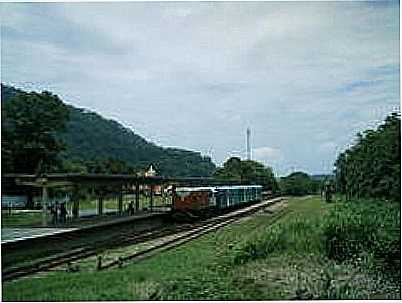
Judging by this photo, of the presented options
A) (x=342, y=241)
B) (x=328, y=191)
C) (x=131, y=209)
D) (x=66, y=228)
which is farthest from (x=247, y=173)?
(x=66, y=228)

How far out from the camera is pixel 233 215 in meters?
7.34

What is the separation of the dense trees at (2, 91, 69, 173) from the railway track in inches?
27.4

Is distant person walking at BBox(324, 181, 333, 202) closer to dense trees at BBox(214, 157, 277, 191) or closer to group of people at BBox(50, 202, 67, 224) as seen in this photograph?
dense trees at BBox(214, 157, 277, 191)

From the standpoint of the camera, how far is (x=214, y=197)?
824cm

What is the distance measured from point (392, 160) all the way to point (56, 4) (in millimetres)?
2755

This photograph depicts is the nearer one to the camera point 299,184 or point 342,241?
point 342,241

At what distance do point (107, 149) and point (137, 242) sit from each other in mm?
834

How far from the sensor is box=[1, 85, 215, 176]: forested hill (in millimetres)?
5754

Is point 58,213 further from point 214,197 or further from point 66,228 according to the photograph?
point 214,197

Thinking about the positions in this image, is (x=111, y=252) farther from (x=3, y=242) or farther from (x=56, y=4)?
(x=56, y=4)

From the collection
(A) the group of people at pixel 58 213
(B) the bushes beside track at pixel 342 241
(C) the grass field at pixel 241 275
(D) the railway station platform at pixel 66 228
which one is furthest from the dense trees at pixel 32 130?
(B) the bushes beside track at pixel 342 241

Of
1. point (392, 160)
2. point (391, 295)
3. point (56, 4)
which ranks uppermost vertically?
point (56, 4)

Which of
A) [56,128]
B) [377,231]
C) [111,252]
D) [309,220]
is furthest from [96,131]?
[377,231]

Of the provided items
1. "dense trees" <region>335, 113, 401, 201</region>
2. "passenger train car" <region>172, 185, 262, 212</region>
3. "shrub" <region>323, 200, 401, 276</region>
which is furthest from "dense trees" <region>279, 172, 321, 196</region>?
"shrub" <region>323, 200, 401, 276</region>
